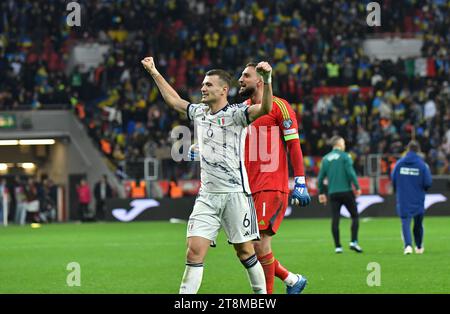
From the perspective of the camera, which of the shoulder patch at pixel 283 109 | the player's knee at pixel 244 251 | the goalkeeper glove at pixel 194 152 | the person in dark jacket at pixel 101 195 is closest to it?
the player's knee at pixel 244 251

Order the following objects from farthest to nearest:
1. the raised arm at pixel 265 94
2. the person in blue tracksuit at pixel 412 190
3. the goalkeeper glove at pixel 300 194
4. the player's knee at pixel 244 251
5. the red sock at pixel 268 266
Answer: the person in blue tracksuit at pixel 412 190, the red sock at pixel 268 266, the goalkeeper glove at pixel 300 194, the player's knee at pixel 244 251, the raised arm at pixel 265 94

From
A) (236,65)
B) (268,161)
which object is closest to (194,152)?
(268,161)

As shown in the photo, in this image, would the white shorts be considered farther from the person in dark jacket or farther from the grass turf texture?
the person in dark jacket

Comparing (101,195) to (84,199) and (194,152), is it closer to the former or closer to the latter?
(84,199)

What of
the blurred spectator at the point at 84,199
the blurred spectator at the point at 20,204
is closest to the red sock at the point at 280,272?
the blurred spectator at the point at 84,199

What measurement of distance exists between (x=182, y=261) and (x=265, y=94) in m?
8.40

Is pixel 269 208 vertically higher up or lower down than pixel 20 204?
higher up

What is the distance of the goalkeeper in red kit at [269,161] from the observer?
440 inches

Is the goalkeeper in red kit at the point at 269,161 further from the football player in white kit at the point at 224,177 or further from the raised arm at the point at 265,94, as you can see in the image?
the raised arm at the point at 265,94

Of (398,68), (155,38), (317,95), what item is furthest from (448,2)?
(155,38)

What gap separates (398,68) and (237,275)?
26.0m

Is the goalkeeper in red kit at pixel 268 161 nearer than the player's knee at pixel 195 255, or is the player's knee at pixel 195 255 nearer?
the player's knee at pixel 195 255

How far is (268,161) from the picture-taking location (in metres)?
11.2

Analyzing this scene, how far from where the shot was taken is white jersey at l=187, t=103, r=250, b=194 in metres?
10.1
